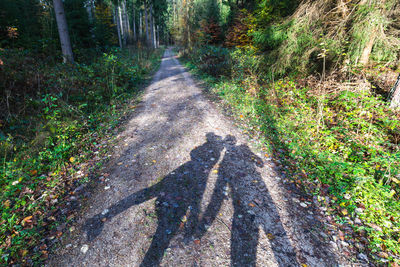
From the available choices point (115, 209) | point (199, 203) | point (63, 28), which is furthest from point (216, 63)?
point (115, 209)

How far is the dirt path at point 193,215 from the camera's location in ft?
7.48

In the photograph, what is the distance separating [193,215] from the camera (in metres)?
2.81

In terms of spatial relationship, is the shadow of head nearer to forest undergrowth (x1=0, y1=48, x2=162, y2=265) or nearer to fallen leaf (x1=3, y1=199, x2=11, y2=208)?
forest undergrowth (x1=0, y1=48, x2=162, y2=265)

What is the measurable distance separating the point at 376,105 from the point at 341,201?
3673 mm

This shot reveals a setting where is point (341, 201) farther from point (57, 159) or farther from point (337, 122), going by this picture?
point (57, 159)

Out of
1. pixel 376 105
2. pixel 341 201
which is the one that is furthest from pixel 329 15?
pixel 341 201

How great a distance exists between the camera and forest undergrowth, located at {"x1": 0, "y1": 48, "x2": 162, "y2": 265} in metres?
2.57

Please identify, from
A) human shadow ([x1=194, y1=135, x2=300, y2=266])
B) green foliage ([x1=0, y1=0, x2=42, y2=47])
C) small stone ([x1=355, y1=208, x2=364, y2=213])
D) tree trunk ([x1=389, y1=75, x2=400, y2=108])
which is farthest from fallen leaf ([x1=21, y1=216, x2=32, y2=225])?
green foliage ([x1=0, y1=0, x2=42, y2=47])

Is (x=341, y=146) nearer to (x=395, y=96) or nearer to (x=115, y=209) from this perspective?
(x=395, y=96)

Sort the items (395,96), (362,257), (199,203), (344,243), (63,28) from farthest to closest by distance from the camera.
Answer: (63,28), (395,96), (199,203), (344,243), (362,257)

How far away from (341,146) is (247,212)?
3.01m

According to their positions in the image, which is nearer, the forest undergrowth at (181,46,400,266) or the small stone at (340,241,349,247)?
the small stone at (340,241,349,247)

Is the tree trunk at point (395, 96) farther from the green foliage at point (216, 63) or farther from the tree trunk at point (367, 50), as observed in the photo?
the green foliage at point (216, 63)

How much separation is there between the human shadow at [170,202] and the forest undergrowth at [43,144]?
0.64 metres
